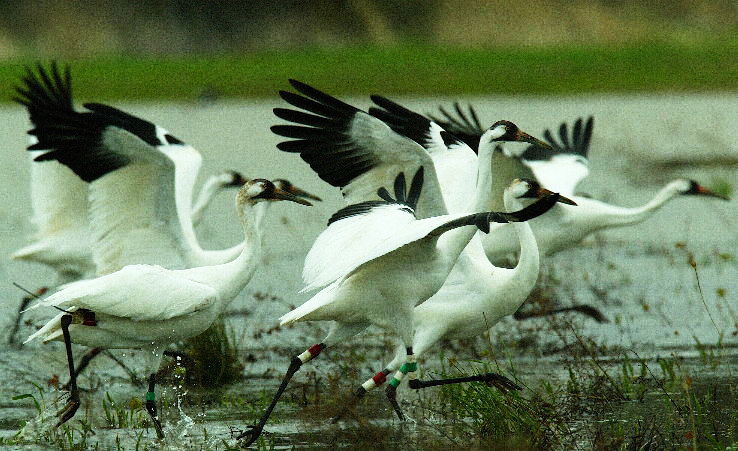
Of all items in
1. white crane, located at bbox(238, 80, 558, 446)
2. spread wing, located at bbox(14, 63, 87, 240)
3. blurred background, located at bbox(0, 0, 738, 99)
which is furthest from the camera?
blurred background, located at bbox(0, 0, 738, 99)

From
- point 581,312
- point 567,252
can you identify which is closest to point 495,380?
point 581,312

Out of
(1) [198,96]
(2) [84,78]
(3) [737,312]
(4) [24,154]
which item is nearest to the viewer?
(3) [737,312]

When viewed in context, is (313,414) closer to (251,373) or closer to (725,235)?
(251,373)

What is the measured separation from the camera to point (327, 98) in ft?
23.9

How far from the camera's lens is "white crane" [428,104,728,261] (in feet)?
31.0

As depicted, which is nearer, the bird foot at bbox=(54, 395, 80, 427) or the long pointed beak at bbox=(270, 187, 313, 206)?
the bird foot at bbox=(54, 395, 80, 427)

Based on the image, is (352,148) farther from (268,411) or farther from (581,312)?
(581,312)

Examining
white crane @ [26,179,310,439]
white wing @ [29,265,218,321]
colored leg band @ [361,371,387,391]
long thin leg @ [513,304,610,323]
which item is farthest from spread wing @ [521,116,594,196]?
white wing @ [29,265,218,321]

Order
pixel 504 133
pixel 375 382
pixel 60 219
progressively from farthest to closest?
pixel 60 219 < pixel 504 133 < pixel 375 382

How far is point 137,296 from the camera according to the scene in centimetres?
706

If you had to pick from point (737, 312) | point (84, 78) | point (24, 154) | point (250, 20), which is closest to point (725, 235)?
point (737, 312)

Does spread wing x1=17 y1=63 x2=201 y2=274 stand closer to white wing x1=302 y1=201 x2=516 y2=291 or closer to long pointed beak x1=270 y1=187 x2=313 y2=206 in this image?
long pointed beak x1=270 y1=187 x2=313 y2=206

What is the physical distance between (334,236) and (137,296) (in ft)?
3.18

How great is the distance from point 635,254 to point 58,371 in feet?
18.0
